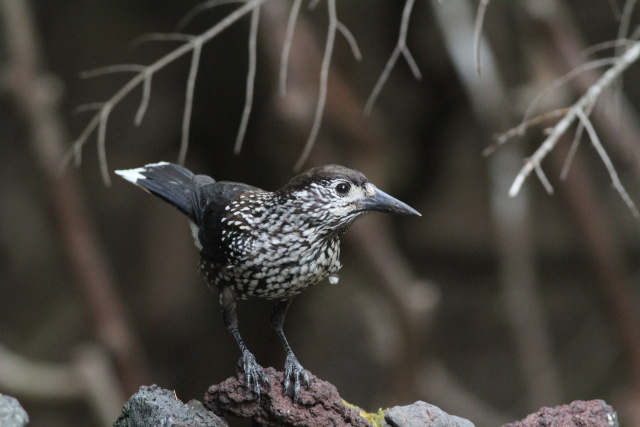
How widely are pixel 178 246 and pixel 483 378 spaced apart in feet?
12.5

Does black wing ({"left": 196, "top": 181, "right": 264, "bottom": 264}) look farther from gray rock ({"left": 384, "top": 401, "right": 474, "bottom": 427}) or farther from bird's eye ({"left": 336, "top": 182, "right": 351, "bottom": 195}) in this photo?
gray rock ({"left": 384, "top": 401, "right": 474, "bottom": 427})

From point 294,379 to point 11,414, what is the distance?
0.95 meters

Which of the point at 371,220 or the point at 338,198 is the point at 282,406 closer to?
the point at 338,198

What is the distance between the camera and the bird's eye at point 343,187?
10.2ft

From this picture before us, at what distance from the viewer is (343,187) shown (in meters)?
3.11

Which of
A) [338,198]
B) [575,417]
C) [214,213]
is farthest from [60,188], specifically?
[575,417]

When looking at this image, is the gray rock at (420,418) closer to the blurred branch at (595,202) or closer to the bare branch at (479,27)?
the bare branch at (479,27)

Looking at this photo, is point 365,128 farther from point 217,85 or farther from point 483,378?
point 483,378

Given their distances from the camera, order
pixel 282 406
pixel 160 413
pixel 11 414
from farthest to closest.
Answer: pixel 282 406
pixel 160 413
pixel 11 414

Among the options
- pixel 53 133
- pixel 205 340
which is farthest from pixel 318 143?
pixel 205 340

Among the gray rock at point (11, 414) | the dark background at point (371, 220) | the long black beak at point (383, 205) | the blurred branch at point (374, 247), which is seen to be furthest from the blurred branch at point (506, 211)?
the gray rock at point (11, 414)

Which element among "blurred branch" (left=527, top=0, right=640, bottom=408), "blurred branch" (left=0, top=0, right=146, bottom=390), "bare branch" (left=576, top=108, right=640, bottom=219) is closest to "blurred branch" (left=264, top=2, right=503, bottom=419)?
"blurred branch" (left=527, top=0, right=640, bottom=408)

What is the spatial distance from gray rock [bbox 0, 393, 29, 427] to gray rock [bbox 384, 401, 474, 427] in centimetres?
124

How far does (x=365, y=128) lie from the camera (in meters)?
6.76
